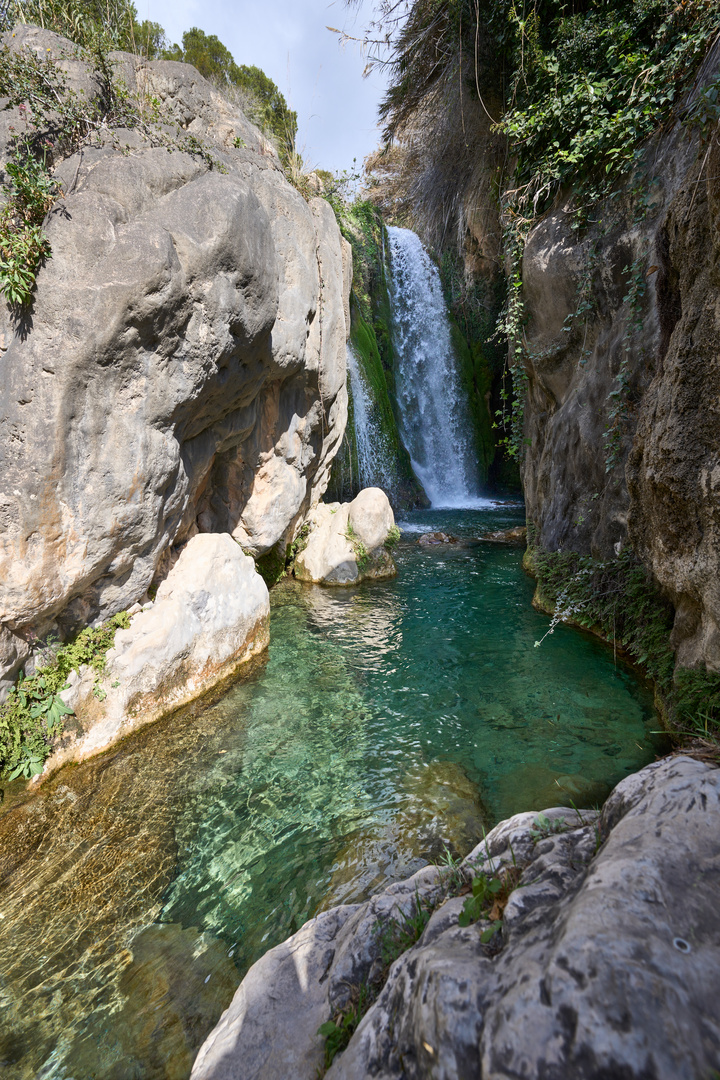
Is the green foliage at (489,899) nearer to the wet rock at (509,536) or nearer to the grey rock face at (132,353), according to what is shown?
the grey rock face at (132,353)

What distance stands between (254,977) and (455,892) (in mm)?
965

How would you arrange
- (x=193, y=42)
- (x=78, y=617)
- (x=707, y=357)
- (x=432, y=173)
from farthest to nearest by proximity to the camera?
1. (x=193, y=42)
2. (x=432, y=173)
3. (x=78, y=617)
4. (x=707, y=357)

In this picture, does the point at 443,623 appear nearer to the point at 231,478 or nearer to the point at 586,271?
the point at 231,478

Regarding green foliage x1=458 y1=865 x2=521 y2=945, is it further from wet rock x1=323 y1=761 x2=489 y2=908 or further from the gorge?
wet rock x1=323 y1=761 x2=489 y2=908

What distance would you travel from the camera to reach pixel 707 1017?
104 centimetres

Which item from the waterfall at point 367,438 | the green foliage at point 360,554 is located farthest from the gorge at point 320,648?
the waterfall at point 367,438

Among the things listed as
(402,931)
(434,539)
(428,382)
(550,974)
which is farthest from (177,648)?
(428,382)

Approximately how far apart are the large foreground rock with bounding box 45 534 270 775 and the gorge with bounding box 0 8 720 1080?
1.6 inches

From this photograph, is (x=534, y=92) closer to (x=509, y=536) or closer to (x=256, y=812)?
(x=509, y=536)

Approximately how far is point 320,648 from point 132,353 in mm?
4163

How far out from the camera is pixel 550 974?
117 cm

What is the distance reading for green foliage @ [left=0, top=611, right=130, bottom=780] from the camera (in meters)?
3.87

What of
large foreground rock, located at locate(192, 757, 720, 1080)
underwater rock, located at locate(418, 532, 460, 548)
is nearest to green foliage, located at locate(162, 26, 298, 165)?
underwater rock, located at locate(418, 532, 460, 548)

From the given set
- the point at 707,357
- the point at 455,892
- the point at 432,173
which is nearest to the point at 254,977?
the point at 455,892
